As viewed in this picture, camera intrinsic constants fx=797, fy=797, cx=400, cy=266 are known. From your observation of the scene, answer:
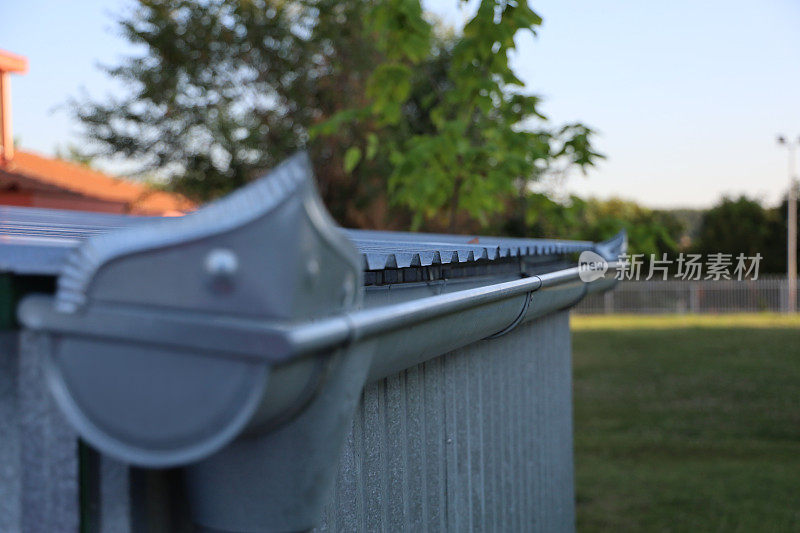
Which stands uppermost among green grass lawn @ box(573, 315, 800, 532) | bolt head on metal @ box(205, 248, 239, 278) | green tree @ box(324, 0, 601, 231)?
green tree @ box(324, 0, 601, 231)

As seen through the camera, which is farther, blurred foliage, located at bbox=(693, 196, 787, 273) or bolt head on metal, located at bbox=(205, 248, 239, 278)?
blurred foliage, located at bbox=(693, 196, 787, 273)

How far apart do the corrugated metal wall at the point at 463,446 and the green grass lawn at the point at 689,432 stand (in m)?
3.91

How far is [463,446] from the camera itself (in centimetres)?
284

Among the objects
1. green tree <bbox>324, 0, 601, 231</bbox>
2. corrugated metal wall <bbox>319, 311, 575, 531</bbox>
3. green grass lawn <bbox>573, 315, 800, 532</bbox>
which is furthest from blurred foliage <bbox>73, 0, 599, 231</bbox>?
corrugated metal wall <bbox>319, 311, 575, 531</bbox>

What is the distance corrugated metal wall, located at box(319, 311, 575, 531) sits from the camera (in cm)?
205

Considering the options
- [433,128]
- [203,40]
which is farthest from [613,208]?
[203,40]

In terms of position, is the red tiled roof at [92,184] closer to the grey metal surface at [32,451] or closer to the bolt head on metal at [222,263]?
the grey metal surface at [32,451]

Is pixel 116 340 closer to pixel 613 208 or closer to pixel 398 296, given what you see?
pixel 398 296

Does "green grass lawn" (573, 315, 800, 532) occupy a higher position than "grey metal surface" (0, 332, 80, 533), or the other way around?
"grey metal surface" (0, 332, 80, 533)

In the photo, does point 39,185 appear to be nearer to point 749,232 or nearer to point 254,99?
point 254,99

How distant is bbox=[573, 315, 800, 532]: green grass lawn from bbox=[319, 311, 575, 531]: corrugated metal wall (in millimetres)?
3908

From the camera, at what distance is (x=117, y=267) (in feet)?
3.12

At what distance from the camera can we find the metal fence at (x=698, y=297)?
32969mm

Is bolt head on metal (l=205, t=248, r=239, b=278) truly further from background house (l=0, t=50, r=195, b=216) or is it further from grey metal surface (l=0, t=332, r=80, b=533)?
background house (l=0, t=50, r=195, b=216)
